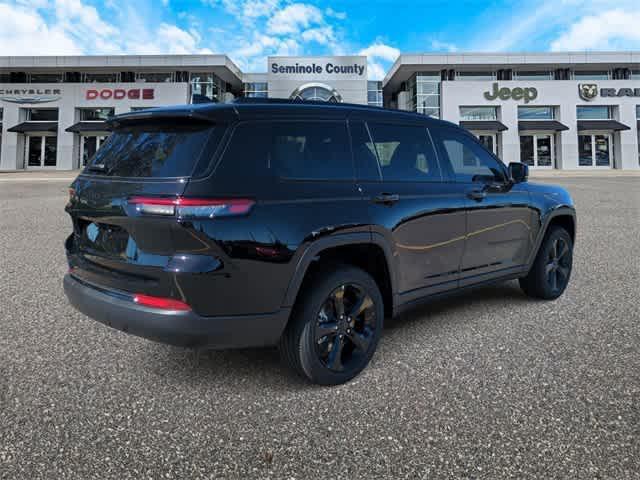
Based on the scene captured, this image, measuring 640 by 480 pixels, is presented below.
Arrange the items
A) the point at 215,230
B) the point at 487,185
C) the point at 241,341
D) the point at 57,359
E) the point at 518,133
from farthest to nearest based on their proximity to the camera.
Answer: the point at 518,133 < the point at 487,185 < the point at 57,359 < the point at 241,341 < the point at 215,230

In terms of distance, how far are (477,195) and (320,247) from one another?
69.8 inches

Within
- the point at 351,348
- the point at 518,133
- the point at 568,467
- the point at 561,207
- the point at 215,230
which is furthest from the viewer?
the point at 518,133

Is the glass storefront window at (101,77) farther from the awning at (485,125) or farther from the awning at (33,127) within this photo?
the awning at (485,125)

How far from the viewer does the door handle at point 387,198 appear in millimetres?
2998

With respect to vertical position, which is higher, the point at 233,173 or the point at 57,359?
the point at 233,173

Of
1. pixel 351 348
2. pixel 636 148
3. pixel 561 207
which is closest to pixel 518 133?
pixel 636 148

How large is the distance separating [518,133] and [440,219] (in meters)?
42.5

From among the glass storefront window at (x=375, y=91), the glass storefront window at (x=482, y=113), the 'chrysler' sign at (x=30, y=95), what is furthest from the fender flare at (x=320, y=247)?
the glass storefront window at (x=375, y=91)

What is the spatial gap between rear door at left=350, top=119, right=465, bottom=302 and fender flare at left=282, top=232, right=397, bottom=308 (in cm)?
8

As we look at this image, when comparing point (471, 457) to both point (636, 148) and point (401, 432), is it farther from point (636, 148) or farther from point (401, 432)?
point (636, 148)

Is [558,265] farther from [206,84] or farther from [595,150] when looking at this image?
[595,150]

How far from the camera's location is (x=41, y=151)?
141 feet

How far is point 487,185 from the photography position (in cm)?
390

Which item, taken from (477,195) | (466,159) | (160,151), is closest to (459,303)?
(477,195)
